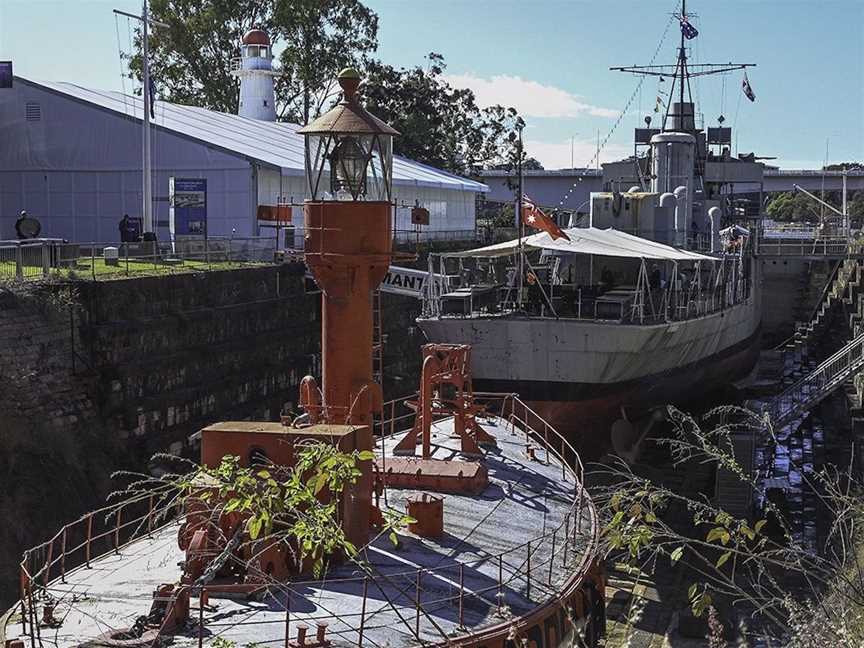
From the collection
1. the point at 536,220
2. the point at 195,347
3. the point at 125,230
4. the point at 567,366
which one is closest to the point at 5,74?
the point at 125,230

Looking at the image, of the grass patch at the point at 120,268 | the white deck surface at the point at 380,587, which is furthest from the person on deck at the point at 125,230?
the white deck surface at the point at 380,587

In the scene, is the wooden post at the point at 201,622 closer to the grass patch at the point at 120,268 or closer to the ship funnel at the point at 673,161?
the grass patch at the point at 120,268

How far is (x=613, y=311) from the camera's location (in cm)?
2792

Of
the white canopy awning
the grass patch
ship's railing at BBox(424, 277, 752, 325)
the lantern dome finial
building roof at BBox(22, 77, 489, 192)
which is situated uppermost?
building roof at BBox(22, 77, 489, 192)

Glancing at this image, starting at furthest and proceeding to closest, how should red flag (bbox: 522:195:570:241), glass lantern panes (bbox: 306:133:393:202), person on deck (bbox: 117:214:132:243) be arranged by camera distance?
1. person on deck (bbox: 117:214:132:243)
2. red flag (bbox: 522:195:570:241)
3. glass lantern panes (bbox: 306:133:393:202)

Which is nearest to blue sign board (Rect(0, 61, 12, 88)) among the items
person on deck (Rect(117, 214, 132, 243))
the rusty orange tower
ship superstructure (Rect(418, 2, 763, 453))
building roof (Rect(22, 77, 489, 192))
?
building roof (Rect(22, 77, 489, 192))

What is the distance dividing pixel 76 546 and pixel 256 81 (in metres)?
39.5

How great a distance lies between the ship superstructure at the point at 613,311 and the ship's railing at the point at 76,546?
9110 mm

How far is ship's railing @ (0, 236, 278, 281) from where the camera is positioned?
2177 centimetres

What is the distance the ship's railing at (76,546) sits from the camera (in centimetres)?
1013

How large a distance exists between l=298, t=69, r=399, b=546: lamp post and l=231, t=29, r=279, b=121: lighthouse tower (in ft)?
135

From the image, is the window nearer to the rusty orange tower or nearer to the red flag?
the red flag

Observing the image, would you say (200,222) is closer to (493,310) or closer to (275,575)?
(493,310)

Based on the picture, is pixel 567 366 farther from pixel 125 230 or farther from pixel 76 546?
pixel 125 230
